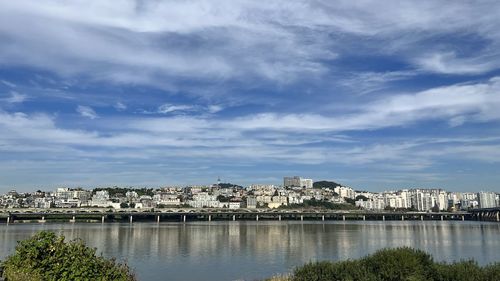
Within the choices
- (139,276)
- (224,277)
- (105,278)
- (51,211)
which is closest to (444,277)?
(105,278)

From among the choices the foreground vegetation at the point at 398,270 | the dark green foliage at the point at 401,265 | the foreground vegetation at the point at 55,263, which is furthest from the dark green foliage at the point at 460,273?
the foreground vegetation at the point at 55,263

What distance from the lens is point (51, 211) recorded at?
182 metres

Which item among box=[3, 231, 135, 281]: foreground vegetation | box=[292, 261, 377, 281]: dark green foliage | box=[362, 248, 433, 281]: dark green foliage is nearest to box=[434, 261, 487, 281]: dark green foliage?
box=[362, 248, 433, 281]: dark green foliage

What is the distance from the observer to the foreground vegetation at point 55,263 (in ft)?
43.3

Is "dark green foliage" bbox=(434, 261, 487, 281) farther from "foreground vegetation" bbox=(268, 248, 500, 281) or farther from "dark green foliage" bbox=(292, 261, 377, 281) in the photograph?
"dark green foliage" bbox=(292, 261, 377, 281)

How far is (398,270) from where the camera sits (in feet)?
53.2

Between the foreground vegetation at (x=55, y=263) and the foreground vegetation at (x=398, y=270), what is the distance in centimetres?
790

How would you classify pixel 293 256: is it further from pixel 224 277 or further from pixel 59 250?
pixel 59 250

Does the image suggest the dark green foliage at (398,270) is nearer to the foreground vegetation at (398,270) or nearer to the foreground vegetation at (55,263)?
the foreground vegetation at (398,270)

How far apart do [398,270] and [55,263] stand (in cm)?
1167

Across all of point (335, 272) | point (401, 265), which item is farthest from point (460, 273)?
point (335, 272)

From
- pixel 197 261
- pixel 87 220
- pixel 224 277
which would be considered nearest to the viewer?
pixel 224 277

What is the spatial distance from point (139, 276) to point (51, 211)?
542 feet

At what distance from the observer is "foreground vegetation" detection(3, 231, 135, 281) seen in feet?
43.3
